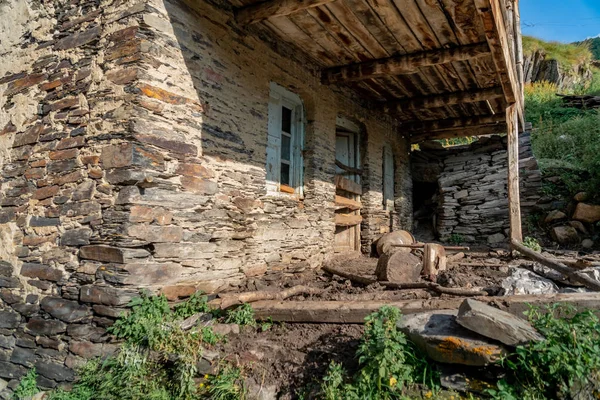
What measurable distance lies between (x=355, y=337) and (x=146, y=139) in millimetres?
2670

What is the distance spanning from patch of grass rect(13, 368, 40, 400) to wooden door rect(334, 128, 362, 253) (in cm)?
495

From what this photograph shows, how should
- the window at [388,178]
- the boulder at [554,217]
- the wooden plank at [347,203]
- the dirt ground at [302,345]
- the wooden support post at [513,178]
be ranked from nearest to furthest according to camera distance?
1. the dirt ground at [302,345]
2. the wooden support post at [513,178]
3. the wooden plank at [347,203]
4. the boulder at [554,217]
5. the window at [388,178]

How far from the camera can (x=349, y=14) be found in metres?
4.55

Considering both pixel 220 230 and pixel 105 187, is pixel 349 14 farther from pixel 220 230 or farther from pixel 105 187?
pixel 105 187

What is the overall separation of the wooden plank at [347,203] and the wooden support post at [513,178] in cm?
277

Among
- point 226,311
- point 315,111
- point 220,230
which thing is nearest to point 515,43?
point 315,111

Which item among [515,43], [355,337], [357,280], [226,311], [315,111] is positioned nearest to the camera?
[355,337]

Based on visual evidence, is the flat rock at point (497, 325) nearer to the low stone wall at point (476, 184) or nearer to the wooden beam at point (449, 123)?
the wooden beam at point (449, 123)

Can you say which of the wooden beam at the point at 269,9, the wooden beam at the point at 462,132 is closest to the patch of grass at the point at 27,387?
the wooden beam at the point at 269,9

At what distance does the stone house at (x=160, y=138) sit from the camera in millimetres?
3531

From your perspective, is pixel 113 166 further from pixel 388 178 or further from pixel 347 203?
pixel 388 178

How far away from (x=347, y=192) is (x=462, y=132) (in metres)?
4.51

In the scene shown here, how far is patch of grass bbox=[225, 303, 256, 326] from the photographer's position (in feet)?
12.4

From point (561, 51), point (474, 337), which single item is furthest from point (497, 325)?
point (561, 51)
